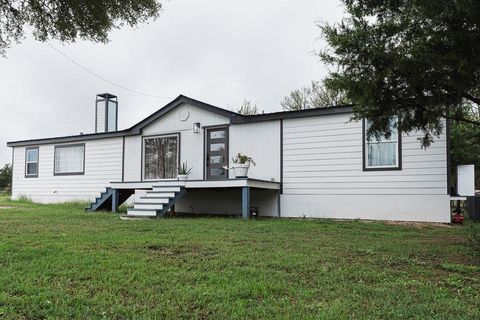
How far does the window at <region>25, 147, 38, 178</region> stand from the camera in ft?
51.5

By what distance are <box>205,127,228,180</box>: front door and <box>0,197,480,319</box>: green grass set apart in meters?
5.66

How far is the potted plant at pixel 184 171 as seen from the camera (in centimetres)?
1134

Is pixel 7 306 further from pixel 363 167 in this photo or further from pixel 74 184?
pixel 74 184

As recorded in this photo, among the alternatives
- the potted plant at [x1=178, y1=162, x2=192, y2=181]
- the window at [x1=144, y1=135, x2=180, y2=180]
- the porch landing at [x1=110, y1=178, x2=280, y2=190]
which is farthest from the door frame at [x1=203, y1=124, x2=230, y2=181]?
the porch landing at [x1=110, y1=178, x2=280, y2=190]

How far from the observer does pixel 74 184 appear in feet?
48.2

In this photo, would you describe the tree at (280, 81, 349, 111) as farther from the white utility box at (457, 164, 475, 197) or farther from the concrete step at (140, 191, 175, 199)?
the concrete step at (140, 191, 175, 199)

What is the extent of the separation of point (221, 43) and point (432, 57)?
13.2 meters

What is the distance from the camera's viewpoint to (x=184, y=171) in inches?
455

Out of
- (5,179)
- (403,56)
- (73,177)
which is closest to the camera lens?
(403,56)

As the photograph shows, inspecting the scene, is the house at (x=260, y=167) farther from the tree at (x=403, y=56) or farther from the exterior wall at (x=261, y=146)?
the tree at (x=403, y=56)

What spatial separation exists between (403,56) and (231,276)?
3.02 m

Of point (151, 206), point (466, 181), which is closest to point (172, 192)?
point (151, 206)

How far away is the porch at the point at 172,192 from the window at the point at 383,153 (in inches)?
92.1

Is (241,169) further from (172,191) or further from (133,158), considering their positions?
(133,158)
